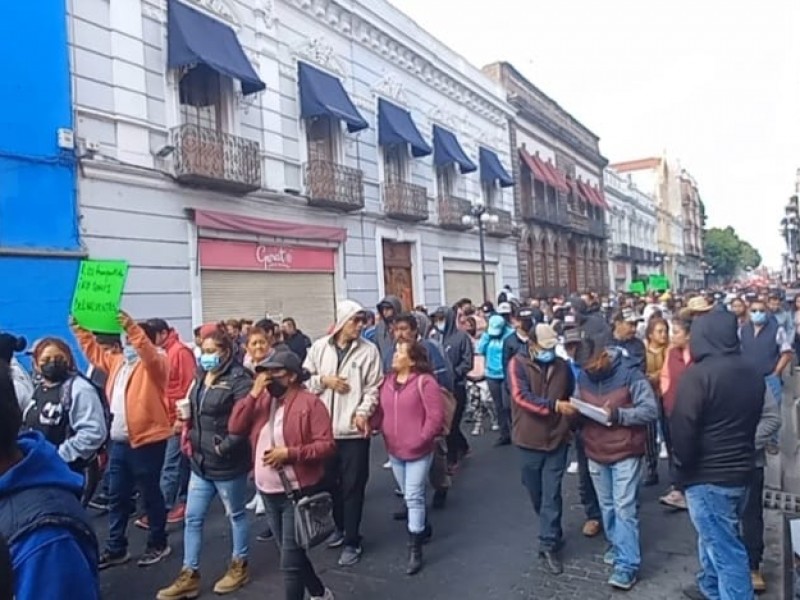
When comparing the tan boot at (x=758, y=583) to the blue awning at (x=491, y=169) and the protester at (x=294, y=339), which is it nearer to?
the protester at (x=294, y=339)

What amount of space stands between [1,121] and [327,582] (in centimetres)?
791

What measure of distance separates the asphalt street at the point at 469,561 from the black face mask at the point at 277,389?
138 centimetres

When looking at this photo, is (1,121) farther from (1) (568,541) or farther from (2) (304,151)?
(1) (568,541)

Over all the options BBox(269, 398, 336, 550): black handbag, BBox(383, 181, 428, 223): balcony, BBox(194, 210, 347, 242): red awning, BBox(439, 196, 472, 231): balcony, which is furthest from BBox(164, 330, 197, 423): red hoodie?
BBox(439, 196, 472, 231): balcony

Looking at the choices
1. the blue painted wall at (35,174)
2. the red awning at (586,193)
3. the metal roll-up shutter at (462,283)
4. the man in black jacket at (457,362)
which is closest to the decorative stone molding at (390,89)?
the metal roll-up shutter at (462,283)

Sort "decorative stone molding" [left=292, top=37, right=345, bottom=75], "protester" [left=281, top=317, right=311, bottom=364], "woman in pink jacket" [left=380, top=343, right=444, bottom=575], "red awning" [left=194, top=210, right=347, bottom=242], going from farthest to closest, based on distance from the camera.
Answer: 1. "decorative stone molding" [left=292, top=37, right=345, bottom=75]
2. "red awning" [left=194, top=210, right=347, bottom=242]
3. "protester" [left=281, top=317, right=311, bottom=364]
4. "woman in pink jacket" [left=380, top=343, right=444, bottom=575]

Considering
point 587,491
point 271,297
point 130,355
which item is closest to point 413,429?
point 587,491

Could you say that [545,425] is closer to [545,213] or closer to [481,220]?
[481,220]

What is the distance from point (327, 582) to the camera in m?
4.72

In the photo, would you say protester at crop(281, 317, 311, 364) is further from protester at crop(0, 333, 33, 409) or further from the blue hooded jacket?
the blue hooded jacket

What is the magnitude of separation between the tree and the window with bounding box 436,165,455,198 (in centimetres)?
7110

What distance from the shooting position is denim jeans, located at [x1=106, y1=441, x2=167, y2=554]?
5.10 metres

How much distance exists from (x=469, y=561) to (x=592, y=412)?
1501 millimetres

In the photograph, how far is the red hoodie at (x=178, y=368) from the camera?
575cm
